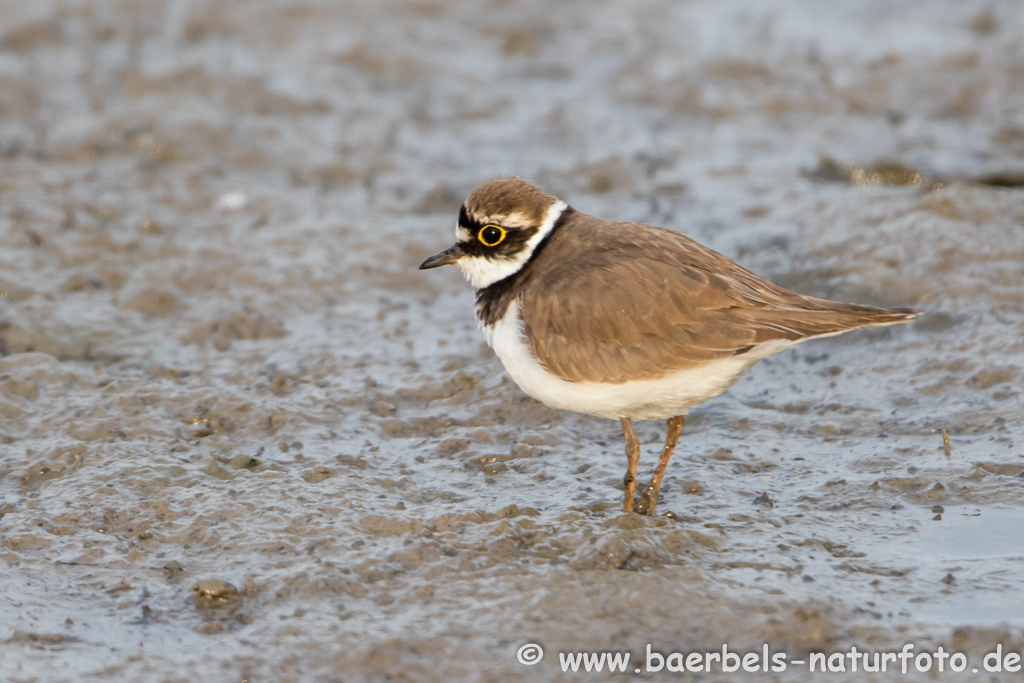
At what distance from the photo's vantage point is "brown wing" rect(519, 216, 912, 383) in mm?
4402

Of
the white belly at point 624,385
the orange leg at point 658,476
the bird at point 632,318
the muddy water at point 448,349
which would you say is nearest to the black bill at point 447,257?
the bird at point 632,318

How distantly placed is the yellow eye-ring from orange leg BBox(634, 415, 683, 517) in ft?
3.96

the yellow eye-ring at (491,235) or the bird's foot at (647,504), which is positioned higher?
the yellow eye-ring at (491,235)

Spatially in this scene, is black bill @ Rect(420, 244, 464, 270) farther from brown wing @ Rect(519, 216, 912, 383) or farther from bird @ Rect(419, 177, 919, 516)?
brown wing @ Rect(519, 216, 912, 383)

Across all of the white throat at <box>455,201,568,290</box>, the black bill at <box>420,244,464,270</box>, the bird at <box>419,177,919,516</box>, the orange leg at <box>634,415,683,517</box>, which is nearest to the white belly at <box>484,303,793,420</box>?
the bird at <box>419,177,919,516</box>

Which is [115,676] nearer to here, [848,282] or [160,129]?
[848,282]

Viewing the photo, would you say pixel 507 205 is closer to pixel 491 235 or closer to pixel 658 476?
pixel 491 235

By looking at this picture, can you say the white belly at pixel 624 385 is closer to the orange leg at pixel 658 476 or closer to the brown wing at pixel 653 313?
the brown wing at pixel 653 313

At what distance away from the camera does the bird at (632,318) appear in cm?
442

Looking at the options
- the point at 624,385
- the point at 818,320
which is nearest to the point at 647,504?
the point at 624,385

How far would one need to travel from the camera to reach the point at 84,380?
5910mm

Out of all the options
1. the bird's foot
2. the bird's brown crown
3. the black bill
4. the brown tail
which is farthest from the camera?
the black bill

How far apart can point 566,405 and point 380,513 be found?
990mm

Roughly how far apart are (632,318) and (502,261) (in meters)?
0.80
